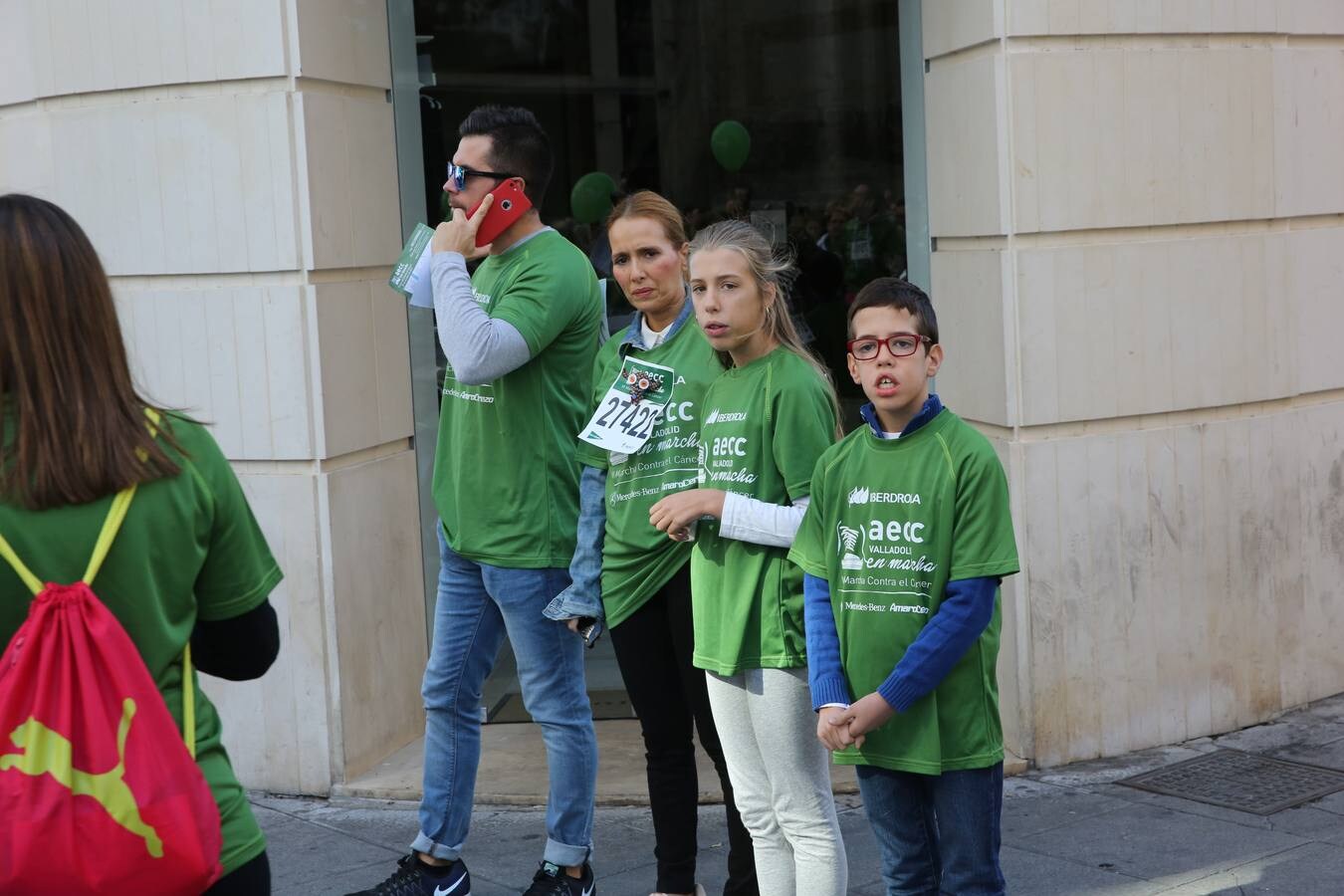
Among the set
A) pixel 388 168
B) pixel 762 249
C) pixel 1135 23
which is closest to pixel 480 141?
pixel 762 249

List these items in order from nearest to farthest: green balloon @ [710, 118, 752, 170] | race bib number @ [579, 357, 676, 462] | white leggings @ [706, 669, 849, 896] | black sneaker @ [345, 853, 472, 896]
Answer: white leggings @ [706, 669, 849, 896] < race bib number @ [579, 357, 676, 462] < black sneaker @ [345, 853, 472, 896] < green balloon @ [710, 118, 752, 170]

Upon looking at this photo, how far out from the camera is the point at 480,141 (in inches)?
171

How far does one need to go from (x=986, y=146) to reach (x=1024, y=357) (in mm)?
701

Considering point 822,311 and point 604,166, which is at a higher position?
point 604,166

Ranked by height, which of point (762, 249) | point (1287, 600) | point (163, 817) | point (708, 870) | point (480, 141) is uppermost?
point (480, 141)

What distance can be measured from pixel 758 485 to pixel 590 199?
16.1 feet

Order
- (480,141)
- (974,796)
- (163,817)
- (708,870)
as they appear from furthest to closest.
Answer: (708,870), (480,141), (974,796), (163,817)

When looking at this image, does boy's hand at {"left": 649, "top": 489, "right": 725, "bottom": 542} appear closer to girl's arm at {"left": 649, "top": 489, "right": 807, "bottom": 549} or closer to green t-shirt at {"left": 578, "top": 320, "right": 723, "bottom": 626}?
girl's arm at {"left": 649, "top": 489, "right": 807, "bottom": 549}

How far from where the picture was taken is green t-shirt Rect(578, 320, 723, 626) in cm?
396

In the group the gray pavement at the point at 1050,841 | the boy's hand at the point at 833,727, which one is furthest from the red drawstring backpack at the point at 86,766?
the gray pavement at the point at 1050,841

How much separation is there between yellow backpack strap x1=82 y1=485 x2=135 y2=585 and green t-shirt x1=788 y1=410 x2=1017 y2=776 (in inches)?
59.8

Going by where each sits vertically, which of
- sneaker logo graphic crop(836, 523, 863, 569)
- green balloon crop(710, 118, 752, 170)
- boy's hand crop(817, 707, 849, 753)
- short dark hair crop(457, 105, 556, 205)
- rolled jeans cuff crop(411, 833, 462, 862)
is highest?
green balloon crop(710, 118, 752, 170)

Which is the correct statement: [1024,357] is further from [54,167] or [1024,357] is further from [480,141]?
[54,167]

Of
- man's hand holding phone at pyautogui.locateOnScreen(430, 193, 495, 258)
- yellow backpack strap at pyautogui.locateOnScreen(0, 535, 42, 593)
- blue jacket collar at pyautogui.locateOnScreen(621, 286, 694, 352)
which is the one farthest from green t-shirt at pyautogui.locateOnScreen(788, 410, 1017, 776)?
yellow backpack strap at pyautogui.locateOnScreen(0, 535, 42, 593)
